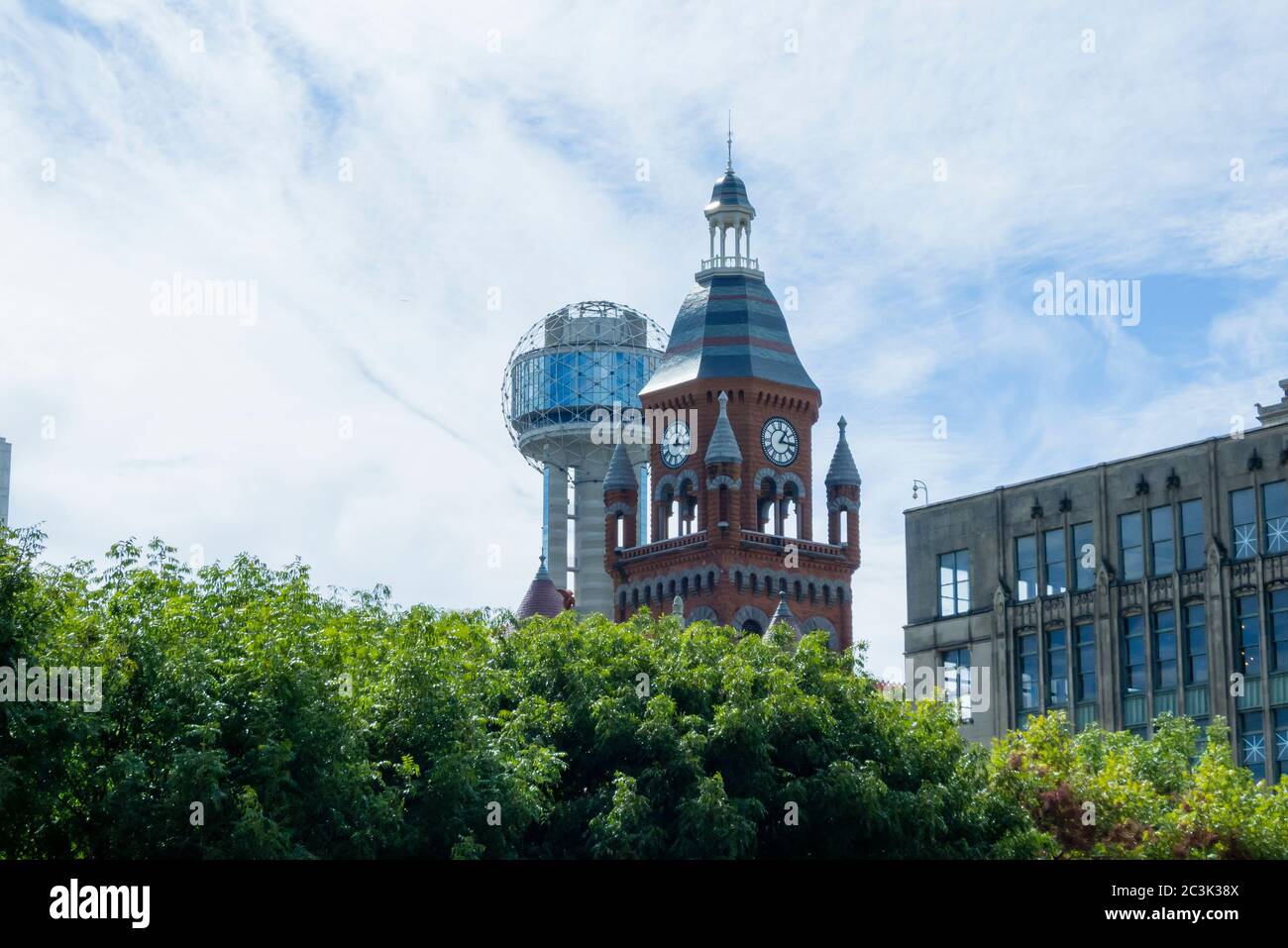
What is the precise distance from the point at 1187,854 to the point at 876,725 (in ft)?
22.6

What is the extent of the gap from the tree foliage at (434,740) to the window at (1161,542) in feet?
66.7

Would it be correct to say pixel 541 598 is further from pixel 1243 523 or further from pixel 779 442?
pixel 1243 523

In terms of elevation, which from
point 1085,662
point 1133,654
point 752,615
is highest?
point 752,615

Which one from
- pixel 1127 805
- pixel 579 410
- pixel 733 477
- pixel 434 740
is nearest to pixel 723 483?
pixel 733 477

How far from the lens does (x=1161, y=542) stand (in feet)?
227

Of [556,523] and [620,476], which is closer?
[620,476]

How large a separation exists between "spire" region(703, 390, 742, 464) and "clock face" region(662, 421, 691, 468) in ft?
9.04

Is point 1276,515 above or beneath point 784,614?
beneath

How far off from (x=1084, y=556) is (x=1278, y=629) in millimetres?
7328

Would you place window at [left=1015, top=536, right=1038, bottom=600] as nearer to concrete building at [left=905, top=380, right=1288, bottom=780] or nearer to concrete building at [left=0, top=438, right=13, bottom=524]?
concrete building at [left=905, top=380, right=1288, bottom=780]

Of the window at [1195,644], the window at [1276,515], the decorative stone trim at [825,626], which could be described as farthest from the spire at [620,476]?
the window at [1276,515]

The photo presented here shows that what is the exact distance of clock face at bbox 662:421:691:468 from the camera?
132375mm

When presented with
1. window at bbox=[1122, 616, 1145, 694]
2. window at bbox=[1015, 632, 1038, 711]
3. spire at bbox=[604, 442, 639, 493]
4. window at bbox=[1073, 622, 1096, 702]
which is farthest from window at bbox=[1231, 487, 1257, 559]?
spire at bbox=[604, 442, 639, 493]
